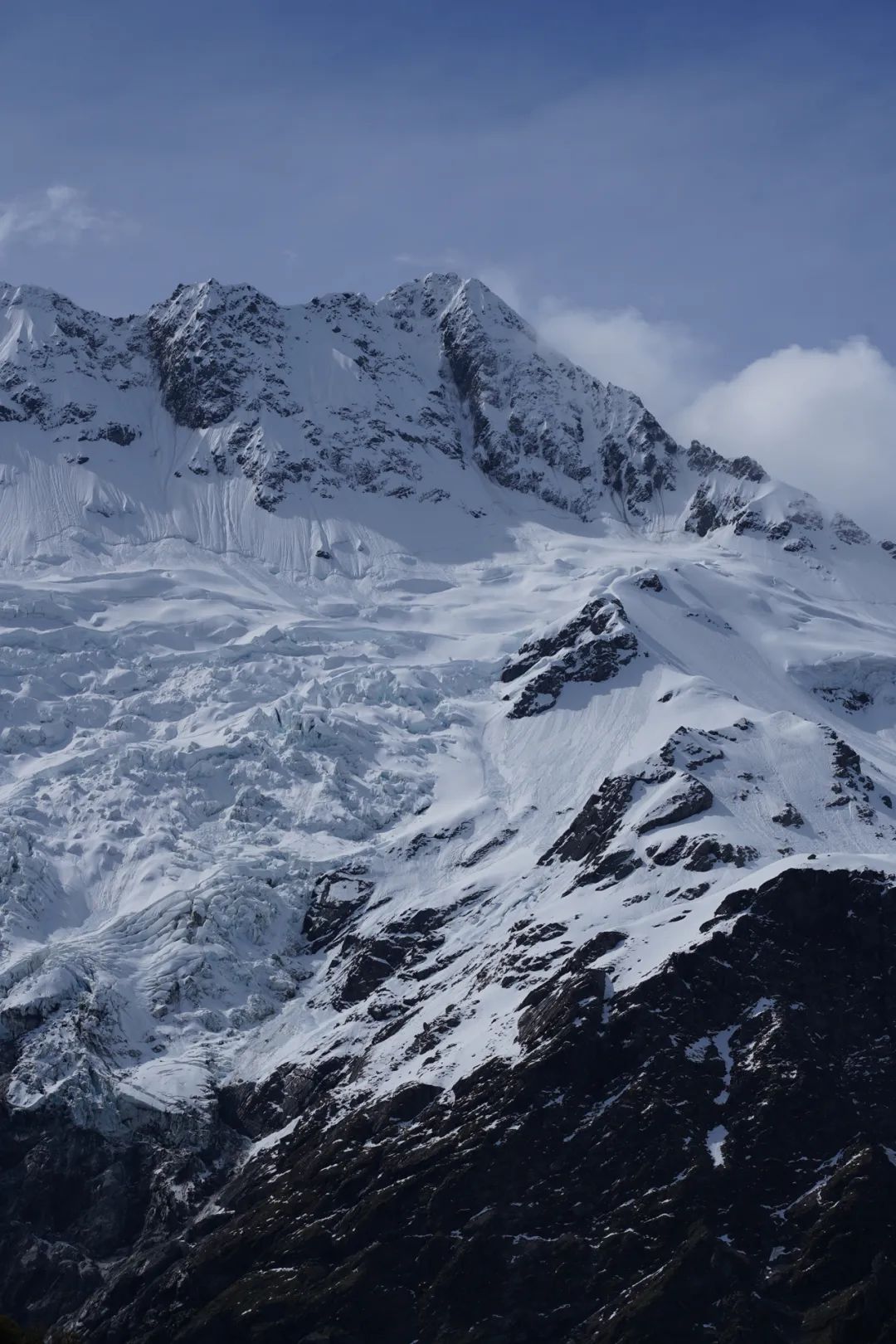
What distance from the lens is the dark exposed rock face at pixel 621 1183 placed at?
139 metres

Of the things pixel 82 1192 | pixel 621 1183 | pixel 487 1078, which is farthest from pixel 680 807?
pixel 82 1192

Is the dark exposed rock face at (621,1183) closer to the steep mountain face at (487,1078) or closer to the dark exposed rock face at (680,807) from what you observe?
the steep mountain face at (487,1078)

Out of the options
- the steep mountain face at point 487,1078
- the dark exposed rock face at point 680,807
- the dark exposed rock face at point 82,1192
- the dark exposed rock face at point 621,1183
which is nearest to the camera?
the dark exposed rock face at point 621,1183

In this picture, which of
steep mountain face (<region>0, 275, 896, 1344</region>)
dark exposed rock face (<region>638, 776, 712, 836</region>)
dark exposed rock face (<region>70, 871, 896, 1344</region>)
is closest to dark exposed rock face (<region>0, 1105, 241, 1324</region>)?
steep mountain face (<region>0, 275, 896, 1344</region>)

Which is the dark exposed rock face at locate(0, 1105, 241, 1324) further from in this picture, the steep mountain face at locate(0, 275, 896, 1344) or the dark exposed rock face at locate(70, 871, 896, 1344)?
the dark exposed rock face at locate(70, 871, 896, 1344)

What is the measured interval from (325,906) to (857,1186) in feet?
219

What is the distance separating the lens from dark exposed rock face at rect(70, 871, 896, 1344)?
139m

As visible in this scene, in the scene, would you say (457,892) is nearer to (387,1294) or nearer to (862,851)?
(862,851)

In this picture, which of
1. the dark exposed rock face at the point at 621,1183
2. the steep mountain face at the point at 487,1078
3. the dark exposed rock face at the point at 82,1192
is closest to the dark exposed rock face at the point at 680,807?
the steep mountain face at the point at 487,1078

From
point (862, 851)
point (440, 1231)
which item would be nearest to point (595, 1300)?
point (440, 1231)

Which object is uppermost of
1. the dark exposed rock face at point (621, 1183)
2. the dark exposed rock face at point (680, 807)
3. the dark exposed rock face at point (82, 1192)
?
the dark exposed rock face at point (680, 807)

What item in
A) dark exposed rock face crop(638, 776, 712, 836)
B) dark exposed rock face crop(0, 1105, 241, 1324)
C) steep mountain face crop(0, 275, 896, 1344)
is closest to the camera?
steep mountain face crop(0, 275, 896, 1344)

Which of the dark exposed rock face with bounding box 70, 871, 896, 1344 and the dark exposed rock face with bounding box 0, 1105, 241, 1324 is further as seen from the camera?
the dark exposed rock face with bounding box 0, 1105, 241, 1324

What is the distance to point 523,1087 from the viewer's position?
15400 cm
